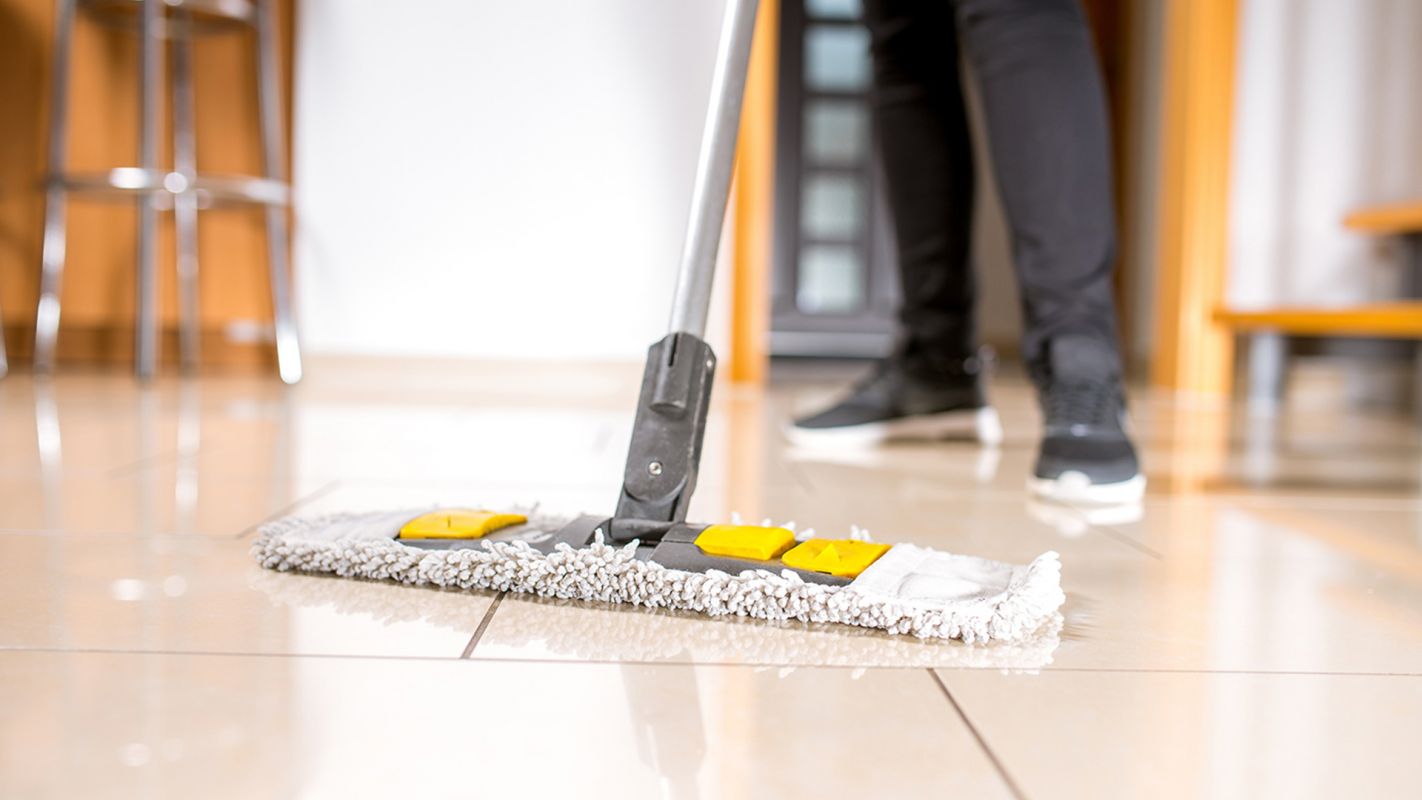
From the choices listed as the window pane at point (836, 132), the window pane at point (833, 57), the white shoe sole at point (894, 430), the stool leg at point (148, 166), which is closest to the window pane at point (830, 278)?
the window pane at point (836, 132)

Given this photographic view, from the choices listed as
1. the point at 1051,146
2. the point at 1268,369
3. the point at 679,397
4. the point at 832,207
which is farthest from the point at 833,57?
the point at 679,397

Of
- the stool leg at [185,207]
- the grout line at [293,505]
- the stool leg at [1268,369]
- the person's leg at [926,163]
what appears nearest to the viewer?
the grout line at [293,505]

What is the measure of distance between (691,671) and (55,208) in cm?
227

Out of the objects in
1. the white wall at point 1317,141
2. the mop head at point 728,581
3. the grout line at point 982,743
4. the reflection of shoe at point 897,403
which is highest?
the white wall at point 1317,141

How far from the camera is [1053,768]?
1.22ft

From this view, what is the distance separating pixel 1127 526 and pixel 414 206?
5.98 ft

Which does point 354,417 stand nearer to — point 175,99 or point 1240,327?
point 175,99

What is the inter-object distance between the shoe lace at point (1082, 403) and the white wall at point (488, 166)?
140cm

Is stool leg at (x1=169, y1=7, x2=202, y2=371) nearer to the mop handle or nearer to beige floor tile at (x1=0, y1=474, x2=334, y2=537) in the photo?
beige floor tile at (x1=0, y1=474, x2=334, y2=537)

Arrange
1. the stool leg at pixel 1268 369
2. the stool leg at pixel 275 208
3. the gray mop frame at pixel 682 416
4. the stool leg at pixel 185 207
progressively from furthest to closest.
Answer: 1. the stool leg at pixel 1268 369
2. the stool leg at pixel 185 207
3. the stool leg at pixel 275 208
4. the gray mop frame at pixel 682 416

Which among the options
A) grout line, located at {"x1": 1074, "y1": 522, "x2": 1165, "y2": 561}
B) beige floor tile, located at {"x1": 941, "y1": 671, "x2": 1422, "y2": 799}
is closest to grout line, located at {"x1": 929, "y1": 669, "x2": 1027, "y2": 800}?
beige floor tile, located at {"x1": 941, "y1": 671, "x2": 1422, "y2": 799}

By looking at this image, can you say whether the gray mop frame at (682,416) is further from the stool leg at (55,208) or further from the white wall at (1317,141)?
the white wall at (1317,141)

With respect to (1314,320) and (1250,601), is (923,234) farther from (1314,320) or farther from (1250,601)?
(1314,320)

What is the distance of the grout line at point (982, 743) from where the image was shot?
356 millimetres
